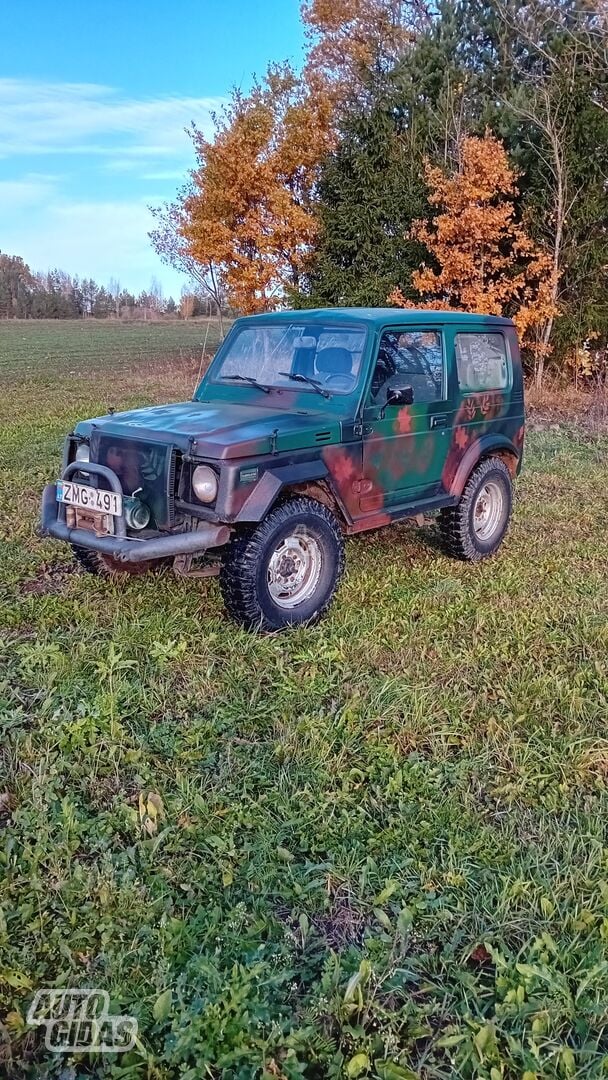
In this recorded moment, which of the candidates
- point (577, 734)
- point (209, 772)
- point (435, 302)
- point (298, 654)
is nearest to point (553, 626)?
point (577, 734)

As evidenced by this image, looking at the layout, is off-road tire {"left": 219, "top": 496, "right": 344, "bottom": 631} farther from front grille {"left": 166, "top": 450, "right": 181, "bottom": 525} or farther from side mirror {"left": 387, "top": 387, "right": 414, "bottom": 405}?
side mirror {"left": 387, "top": 387, "right": 414, "bottom": 405}

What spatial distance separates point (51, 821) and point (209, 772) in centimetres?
66

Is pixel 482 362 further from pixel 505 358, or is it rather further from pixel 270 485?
pixel 270 485

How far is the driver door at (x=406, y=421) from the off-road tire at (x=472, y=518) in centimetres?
34

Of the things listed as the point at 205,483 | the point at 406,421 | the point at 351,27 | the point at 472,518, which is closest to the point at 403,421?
the point at 406,421

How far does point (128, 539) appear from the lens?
13.6ft

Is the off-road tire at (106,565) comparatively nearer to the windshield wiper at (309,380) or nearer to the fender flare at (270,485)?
the fender flare at (270,485)

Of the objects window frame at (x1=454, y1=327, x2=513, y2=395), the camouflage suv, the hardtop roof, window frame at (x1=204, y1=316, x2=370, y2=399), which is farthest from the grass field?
the hardtop roof

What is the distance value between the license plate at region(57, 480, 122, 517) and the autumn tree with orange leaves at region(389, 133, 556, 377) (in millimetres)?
11404

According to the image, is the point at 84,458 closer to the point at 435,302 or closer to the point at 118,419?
the point at 118,419

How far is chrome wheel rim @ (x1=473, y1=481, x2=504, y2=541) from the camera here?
19.9ft

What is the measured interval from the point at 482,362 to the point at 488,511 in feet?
3.98

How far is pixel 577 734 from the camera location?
3.40 m

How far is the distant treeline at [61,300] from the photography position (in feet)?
233
